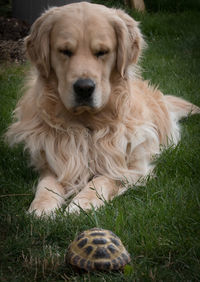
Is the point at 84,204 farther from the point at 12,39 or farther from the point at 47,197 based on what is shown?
the point at 12,39

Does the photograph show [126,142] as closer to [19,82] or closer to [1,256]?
[1,256]

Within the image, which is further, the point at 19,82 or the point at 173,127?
the point at 19,82

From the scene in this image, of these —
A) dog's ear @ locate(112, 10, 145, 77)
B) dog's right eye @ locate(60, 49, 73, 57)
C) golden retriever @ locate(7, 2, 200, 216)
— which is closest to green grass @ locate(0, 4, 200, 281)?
golden retriever @ locate(7, 2, 200, 216)

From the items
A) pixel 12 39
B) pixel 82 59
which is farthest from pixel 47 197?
pixel 12 39

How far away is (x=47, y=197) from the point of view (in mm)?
3318

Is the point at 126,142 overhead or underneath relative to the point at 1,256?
underneath

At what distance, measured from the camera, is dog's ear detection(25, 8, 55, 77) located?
3.74 m

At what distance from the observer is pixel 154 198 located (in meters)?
3.26

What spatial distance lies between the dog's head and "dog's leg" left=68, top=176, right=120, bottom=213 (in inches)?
22.4

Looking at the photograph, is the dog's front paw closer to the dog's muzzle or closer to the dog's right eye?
the dog's muzzle

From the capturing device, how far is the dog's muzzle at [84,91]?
11.2ft

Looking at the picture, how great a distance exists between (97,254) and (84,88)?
1462mm

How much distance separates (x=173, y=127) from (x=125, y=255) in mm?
2657

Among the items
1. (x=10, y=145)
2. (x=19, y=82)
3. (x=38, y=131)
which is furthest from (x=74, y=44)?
(x=19, y=82)
